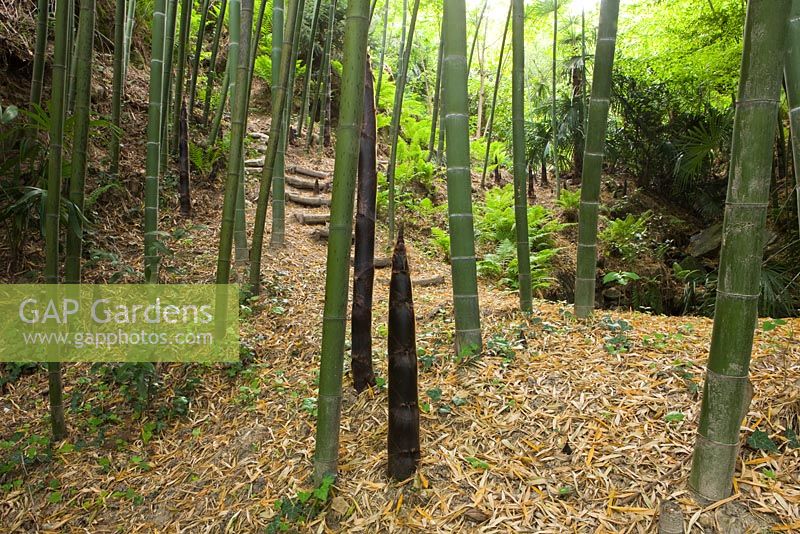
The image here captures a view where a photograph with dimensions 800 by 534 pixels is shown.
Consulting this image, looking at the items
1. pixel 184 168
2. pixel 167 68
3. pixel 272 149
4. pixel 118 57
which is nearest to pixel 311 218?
pixel 184 168

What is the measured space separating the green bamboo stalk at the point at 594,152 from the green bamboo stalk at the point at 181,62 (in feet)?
11.3

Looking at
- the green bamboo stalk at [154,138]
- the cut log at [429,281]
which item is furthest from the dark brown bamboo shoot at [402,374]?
the cut log at [429,281]

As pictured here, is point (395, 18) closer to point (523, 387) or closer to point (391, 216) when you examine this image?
point (391, 216)

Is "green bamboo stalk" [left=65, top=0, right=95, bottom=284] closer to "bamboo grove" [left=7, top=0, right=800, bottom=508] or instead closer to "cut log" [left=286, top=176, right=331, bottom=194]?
"bamboo grove" [left=7, top=0, right=800, bottom=508]

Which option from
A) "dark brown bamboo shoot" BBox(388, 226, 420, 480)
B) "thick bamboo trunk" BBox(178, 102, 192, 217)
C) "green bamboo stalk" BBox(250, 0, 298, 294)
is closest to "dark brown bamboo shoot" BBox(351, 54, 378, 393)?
"dark brown bamboo shoot" BBox(388, 226, 420, 480)

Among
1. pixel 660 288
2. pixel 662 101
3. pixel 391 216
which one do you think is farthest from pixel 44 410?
pixel 662 101

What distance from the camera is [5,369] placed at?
10.0ft

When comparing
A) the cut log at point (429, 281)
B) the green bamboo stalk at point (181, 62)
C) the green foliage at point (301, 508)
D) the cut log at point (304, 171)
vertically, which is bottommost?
the green foliage at point (301, 508)

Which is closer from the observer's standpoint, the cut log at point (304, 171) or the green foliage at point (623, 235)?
the green foliage at point (623, 235)

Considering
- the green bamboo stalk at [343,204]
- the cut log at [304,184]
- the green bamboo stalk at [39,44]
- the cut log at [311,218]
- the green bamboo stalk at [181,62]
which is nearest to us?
the green bamboo stalk at [343,204]

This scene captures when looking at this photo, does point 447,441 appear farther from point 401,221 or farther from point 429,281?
point 429,281

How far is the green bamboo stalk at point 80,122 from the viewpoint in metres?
2.22

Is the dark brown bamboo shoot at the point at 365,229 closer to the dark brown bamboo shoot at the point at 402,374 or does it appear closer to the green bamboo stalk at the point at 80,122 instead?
the dark brown bamboo shoot at the point at 402,374

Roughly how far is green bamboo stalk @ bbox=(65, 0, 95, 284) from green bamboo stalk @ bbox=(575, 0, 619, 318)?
253 cm
